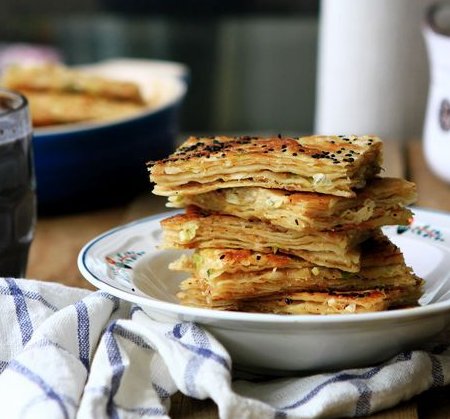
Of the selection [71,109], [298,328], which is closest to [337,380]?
[298,328]

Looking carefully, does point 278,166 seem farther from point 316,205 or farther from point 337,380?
point 337,380

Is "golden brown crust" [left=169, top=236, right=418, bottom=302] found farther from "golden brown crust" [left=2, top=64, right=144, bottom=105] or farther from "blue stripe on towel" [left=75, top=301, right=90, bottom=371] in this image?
"golden brown crust" [left=2, top=64, right=144, bottom=105]

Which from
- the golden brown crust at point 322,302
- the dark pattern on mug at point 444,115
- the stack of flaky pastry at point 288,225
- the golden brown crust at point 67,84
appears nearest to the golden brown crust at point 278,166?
the stack of flaky pastry at point 288,225

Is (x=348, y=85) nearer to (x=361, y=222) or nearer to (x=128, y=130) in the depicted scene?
(x=128, y=130)

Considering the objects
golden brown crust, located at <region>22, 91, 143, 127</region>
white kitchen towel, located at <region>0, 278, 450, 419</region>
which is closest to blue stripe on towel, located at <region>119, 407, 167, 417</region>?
white kitchen towel, located at <region>0, 278, 450, 419</region>

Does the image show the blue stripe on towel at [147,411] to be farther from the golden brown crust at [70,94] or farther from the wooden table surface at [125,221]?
the golden brown crust at [70,94]

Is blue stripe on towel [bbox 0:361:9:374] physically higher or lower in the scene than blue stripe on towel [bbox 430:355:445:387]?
lower
